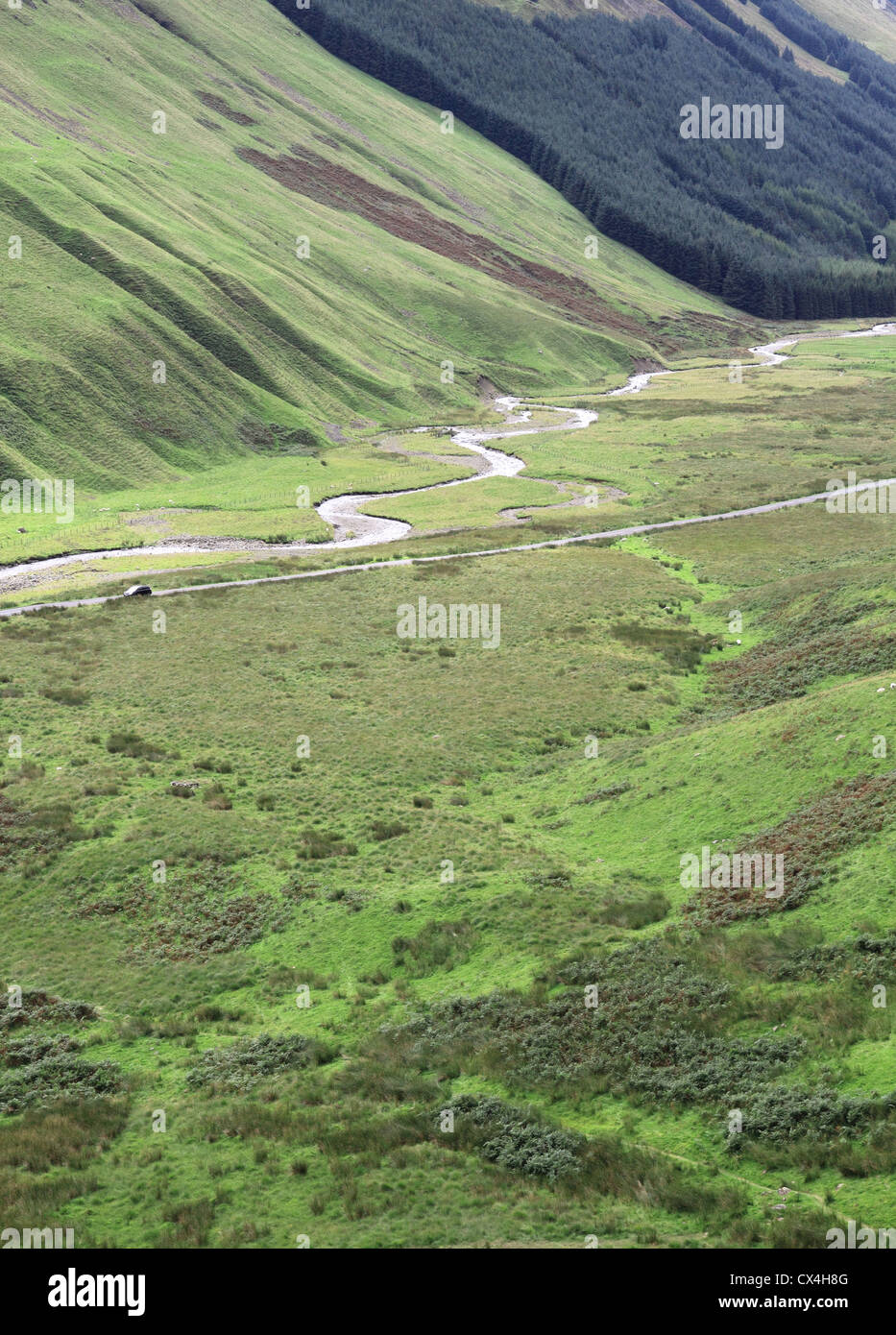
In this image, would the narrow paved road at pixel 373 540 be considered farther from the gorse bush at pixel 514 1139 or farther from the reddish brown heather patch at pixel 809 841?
the gorse bush at pixel 514 1139

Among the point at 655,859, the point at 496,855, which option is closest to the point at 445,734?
the point at 496,855

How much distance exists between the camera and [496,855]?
4056cm

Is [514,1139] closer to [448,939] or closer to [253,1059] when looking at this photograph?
[253,1059]

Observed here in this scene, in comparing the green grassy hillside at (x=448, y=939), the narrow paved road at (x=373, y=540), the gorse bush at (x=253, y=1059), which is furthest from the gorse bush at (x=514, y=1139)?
the narrow paved road at (x=373, y=540)

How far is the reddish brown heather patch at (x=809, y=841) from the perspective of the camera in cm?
3142

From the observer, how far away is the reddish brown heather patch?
3142 cm

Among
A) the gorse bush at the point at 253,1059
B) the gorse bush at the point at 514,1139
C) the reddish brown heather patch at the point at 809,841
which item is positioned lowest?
the gorse bush at the point at 514,1139

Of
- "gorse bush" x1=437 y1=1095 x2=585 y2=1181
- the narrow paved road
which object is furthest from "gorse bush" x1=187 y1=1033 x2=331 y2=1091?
the narrow paved road

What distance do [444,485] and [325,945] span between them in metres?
103

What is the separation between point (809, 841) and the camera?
3375 cm

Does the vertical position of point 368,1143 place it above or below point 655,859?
below

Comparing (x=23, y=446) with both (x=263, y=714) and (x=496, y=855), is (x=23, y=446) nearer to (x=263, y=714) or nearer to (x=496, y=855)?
(x=263, y=714)

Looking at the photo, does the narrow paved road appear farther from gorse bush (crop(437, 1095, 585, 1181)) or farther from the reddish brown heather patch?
gorse bush (crop(437, 1095, 585, 1181))

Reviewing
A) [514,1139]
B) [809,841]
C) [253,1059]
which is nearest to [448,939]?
[253,1059]
